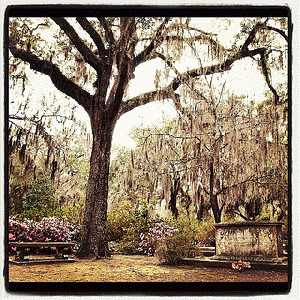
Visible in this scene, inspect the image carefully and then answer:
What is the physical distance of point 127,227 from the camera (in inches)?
186

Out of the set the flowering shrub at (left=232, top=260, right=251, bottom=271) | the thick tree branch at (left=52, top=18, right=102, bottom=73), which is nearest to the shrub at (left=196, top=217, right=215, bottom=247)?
the flowering shrub at (left=232, top=260, right=251, bottom=271)

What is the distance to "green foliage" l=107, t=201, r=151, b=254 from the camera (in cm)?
473

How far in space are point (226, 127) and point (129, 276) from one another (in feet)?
6.70

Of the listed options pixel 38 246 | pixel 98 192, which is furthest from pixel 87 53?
pixel 38 246

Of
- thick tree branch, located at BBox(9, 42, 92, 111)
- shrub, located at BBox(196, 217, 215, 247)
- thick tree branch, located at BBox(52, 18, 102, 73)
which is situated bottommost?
shrub, located at BBox(196, 217, 215, 247)

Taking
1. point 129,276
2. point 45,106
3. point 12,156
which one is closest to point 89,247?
point 129,276

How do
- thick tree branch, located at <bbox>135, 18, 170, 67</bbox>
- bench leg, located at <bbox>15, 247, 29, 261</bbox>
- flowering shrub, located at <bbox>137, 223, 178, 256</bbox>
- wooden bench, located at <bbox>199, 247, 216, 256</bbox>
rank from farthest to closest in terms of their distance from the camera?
thick tree branch, located at <bbox>135, 18, 170, 67</bbox>
wooden bench, located at <bbox>199, 247, 216, 256</bbox>
flowering shrub, located at <bbox>137, 223, 178, 256</bbox>
bench leg, located at <bbox>15, 247, 29, 261</bbox>

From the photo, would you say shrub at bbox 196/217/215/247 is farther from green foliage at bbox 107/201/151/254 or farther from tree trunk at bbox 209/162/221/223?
green foliage at bbox 107/201/151/254

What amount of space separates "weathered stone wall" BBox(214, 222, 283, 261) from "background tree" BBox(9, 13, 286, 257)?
1367 millimetres

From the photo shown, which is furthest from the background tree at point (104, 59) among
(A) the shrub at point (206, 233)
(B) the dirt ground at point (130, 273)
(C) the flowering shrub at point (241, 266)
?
(C) the flowering shrub at point (241, 266)

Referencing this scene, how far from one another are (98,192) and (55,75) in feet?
4.86

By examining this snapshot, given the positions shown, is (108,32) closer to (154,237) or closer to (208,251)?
(154,237)

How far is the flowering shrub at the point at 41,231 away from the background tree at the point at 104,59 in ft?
0.80

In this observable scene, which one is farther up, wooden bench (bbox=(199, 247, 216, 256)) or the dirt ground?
wooden bench (bbox=(199, 247, 216, 256))
